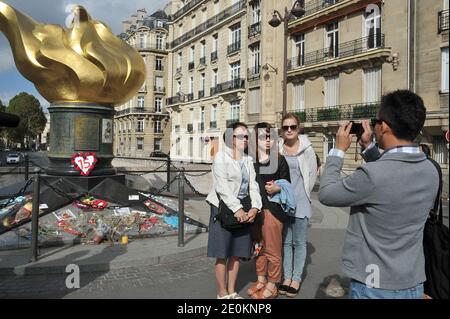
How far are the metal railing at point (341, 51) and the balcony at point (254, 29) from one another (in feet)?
16.6

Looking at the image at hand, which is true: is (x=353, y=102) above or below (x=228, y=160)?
above

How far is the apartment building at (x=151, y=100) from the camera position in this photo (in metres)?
55.8

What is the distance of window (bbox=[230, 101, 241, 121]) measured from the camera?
114ft

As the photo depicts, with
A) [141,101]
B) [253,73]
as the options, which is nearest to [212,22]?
[253,73]

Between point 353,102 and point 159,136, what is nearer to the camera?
point 353,102

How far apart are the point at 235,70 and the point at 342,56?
13.4m

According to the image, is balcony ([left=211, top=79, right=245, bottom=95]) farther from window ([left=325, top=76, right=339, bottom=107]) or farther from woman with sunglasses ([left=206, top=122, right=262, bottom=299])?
woman with sunglasses ([left=206, top=122, right=262, bottom=299])

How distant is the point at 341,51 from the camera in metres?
24.2

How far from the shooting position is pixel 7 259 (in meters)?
5.17

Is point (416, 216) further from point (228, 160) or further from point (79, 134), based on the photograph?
point (79, 134)

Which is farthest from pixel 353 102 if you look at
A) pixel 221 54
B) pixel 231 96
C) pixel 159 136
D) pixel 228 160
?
pixel 159 136

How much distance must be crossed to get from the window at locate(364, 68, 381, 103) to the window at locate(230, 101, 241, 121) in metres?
13.7
